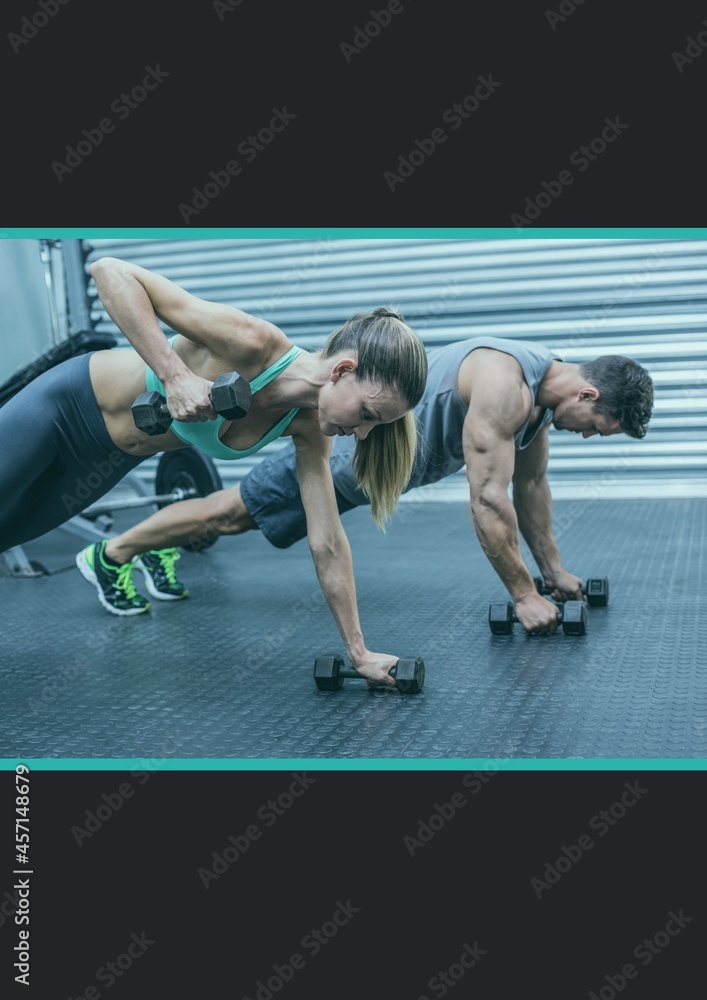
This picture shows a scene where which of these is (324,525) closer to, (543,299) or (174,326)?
(174,326)

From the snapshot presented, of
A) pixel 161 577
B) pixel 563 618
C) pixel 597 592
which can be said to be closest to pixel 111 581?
pixel 161 577

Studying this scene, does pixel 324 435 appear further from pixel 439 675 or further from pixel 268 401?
pixel 439 675

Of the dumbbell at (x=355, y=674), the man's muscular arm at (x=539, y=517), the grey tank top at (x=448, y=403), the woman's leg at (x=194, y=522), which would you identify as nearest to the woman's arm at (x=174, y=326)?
the dumbbell at (x=355, y=674)

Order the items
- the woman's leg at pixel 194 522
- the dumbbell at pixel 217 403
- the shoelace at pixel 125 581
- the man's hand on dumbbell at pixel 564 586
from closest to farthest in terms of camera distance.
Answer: the dumbbell at pixel 217 403
the woman's leg at pixel 194 522
the man's hand on dumbbell at pixel 564 586
the shoelace at pixel 125 581

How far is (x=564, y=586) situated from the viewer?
10.6ft

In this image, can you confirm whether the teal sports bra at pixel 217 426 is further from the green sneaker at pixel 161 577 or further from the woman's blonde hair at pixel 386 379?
the green sneaker at pixel 161 577

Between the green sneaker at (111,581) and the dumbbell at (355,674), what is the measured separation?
1.12 meters

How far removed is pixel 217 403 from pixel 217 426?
244 millimetres

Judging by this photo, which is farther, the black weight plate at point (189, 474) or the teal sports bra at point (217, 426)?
the black weight plate at point (189, 474)

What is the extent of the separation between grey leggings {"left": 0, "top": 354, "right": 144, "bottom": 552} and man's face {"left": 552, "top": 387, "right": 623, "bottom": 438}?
1.24 m

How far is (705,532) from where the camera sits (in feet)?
14.8

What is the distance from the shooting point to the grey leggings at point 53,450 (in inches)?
92.3

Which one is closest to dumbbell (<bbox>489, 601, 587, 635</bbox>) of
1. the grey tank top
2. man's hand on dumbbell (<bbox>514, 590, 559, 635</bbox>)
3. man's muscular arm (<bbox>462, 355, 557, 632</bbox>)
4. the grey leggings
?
man's hand on dumbbell (<bbox>514, 590, 559, 635</bbox>)

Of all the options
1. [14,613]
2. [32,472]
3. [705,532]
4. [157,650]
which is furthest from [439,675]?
[705,532]
